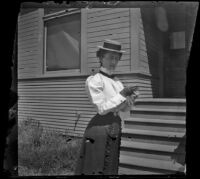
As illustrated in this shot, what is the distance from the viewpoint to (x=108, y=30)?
8.29 ft

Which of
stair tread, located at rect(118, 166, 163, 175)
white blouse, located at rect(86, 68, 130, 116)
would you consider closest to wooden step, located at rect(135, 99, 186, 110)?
white blouse, located at rect(86, 68, 130, 116)

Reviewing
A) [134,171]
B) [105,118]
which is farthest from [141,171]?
[105,118]

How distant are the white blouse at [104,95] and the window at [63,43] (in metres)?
0.40

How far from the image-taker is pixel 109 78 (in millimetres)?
2367

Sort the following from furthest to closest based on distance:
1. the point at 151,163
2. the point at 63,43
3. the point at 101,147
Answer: the point at 63,43 → the point at 151,163 → the point at 101,147

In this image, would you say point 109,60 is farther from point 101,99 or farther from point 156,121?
point 156,121

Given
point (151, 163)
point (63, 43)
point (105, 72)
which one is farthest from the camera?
point (63, 43)

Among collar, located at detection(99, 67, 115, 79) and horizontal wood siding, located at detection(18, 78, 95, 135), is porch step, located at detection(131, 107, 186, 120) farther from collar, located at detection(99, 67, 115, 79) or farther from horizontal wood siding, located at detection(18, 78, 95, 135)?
horizontal wood siding, located at detection(18, 78, 95, 135)

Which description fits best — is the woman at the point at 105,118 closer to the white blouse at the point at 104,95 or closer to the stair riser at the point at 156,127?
the white blouse at the point at 104,95

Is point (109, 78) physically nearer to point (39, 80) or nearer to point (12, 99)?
point (39, 80)

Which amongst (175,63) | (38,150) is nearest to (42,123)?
(38,150)

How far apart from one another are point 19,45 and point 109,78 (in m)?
1.11

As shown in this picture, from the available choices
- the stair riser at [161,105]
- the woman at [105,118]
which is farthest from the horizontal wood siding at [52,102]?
the stair riser at [161,105]

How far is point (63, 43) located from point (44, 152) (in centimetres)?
127
